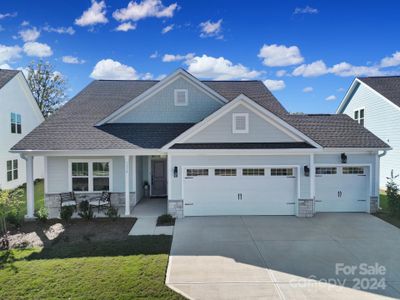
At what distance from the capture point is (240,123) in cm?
1136

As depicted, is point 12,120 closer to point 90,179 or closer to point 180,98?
point 90,179

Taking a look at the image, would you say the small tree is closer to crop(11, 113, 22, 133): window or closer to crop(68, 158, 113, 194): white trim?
crop(11, 113, 22, 133): window

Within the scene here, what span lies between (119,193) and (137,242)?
198 inches

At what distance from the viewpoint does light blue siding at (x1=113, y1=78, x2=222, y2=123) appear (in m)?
13.7

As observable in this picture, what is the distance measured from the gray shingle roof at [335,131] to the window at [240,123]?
3.31 metres

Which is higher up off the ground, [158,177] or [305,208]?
[158,177]

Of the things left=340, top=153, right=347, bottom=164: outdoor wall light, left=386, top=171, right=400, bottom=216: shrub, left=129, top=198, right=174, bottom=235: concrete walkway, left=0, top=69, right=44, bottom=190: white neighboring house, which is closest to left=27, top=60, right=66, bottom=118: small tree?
left=0, top=69, right=44, bottom=190: white neighboring house

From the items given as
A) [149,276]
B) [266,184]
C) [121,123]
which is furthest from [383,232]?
[121,123]

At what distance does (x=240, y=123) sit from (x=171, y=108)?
420 centimetres

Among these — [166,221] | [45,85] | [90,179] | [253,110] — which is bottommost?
[166,221]

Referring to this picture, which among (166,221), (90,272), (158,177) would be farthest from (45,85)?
(90,272)

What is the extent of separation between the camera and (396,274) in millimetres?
6332

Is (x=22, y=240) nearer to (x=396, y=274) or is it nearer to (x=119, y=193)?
(x=119, y=193)

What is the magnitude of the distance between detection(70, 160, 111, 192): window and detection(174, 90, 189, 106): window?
15.2 ft
